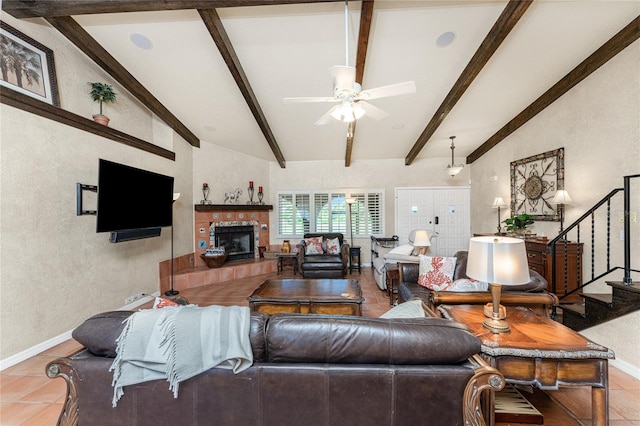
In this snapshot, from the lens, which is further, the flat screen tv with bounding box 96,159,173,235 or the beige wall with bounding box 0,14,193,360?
the flat screen tv with bounding box 96,159,173,235

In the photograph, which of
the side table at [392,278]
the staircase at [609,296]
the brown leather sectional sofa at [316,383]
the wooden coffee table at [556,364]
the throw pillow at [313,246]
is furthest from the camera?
the throw pillow at [313,246]

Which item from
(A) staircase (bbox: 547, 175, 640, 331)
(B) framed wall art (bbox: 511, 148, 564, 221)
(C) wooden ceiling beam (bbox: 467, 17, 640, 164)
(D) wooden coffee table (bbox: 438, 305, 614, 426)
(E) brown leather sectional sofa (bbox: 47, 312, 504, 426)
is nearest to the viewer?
(E) brown leather sectional sofa (bbox: 47, 312, 504, 426)

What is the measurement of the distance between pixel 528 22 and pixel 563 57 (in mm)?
1044

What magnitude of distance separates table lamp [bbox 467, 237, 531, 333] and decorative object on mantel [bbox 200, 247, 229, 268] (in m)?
4.55

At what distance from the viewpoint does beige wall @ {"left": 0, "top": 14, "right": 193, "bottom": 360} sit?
2.33 metres

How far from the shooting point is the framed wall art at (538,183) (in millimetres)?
3949

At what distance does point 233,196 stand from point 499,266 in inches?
209

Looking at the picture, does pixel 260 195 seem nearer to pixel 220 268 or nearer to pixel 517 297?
pixel 220 268

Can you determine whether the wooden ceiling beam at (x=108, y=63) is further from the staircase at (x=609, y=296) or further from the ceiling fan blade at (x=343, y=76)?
the staircase at (x=609, y=296)

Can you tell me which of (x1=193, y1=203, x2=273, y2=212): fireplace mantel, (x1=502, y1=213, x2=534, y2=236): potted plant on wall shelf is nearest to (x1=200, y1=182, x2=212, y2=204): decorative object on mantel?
(x1=193, y1=203, x2=273, y2=212): fireplace mantel

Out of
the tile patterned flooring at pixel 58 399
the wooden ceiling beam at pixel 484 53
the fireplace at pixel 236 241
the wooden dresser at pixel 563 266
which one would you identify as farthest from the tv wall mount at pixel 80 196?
the wooden dresser at pixel 563 266

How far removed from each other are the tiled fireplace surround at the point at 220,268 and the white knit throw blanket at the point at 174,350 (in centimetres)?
375

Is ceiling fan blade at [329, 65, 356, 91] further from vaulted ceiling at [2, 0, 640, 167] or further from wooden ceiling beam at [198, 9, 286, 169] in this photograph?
wooden ceiling beam at [198, 9, 286, 169]

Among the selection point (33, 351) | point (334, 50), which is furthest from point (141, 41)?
point (33, 351)
